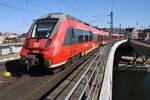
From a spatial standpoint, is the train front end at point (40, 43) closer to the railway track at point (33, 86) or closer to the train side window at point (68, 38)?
the railway track at point (33, 86)

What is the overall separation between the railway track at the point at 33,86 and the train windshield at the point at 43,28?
7.02 ft

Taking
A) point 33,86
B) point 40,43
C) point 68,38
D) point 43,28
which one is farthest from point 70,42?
point 33,86

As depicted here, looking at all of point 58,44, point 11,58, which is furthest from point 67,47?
point 11,58

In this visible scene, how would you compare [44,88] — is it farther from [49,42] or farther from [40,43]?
[40,43]

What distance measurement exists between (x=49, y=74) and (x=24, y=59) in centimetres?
156

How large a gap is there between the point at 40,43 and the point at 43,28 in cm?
108

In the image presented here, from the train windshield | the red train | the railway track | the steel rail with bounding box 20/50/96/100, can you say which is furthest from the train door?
the steel rail with bounding box 20/50/96/100

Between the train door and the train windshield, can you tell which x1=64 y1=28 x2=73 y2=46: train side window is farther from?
the train windshield

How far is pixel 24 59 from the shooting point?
43.2 feet

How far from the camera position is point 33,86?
1077 centimetres

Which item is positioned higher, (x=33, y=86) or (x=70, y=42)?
(x=70, y=42)

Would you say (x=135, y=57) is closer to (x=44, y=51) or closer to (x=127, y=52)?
(x=127, y=52)

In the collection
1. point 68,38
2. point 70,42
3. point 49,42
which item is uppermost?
point 68,38

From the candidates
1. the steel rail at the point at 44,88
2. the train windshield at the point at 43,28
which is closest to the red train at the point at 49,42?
the train windshield at the point at 43,28
